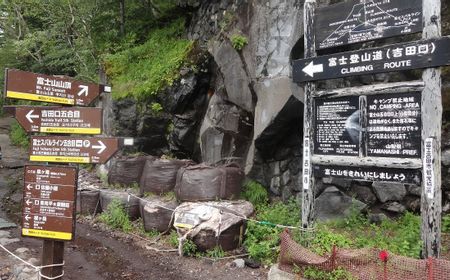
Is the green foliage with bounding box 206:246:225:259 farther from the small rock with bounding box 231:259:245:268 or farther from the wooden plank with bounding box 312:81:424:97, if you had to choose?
the wooden plank with bounding box 312:81:424:97

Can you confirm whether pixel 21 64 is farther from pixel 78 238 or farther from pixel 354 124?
pixel 354 124

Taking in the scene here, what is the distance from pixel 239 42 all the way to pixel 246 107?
1.62m

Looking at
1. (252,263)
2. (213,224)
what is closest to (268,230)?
(252,263)

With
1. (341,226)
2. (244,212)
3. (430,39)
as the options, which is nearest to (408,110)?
(430,39)

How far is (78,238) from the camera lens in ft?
28.3

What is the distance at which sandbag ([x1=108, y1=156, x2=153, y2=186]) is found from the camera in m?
10.6

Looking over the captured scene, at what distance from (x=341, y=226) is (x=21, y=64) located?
73.1 ft

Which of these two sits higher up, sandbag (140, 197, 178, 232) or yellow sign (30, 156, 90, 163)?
yellow sign (30, 156, 90, 163)

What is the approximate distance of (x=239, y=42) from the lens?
9.60 m

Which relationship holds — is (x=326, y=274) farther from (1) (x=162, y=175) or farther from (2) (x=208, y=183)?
(1) (x=162, y=175)

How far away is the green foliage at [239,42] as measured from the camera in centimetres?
958

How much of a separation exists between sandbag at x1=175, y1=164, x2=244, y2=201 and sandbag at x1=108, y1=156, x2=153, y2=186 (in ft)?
8.45

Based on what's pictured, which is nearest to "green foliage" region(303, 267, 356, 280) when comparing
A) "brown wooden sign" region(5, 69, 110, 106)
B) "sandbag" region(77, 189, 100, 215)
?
"brown wooden sign" region(5, 69, 110, 106)

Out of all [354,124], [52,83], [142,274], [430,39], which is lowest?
[142,274]
